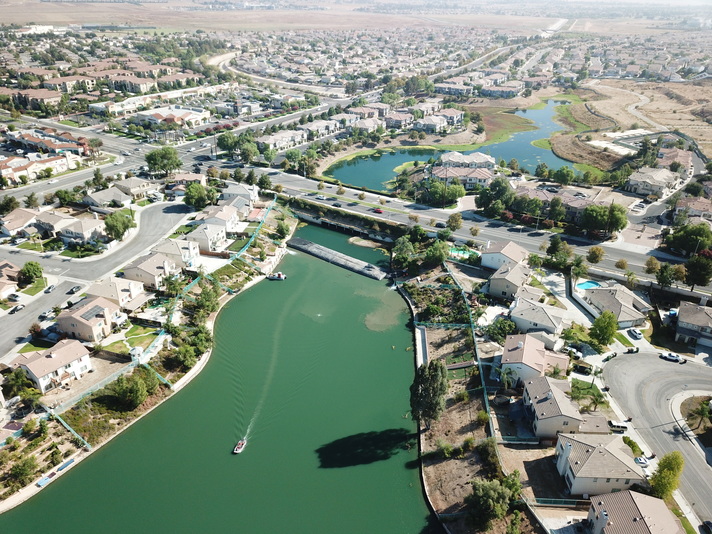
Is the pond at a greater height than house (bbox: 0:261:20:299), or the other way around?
house (bbox: 0:261:20:299)

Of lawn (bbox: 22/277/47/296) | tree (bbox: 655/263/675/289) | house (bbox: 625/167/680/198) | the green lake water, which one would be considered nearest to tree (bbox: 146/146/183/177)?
lawn (bbox: 22/277/47/296)

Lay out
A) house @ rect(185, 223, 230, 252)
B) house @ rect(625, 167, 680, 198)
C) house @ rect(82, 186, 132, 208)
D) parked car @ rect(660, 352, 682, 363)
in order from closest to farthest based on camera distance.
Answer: parked car @ rect(660, 352, 682, 363) < house @ rect(185, 223, 230, 252) < house @ rect(82, 186, 132, 208) < house @ rect(625, 167, 680, 198)

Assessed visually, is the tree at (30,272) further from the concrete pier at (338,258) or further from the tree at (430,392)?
the tree at (430,392)

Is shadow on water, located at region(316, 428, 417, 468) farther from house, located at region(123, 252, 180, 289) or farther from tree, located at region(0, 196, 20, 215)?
tree, located at region(0, 196, 20, 215)

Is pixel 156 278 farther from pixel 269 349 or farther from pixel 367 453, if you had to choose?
pixel 367 453

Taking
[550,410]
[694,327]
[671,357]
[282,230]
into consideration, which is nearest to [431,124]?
[282,230]

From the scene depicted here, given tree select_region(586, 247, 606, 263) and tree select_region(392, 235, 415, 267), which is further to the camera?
tree select_region(392, 235, 415, 267)
